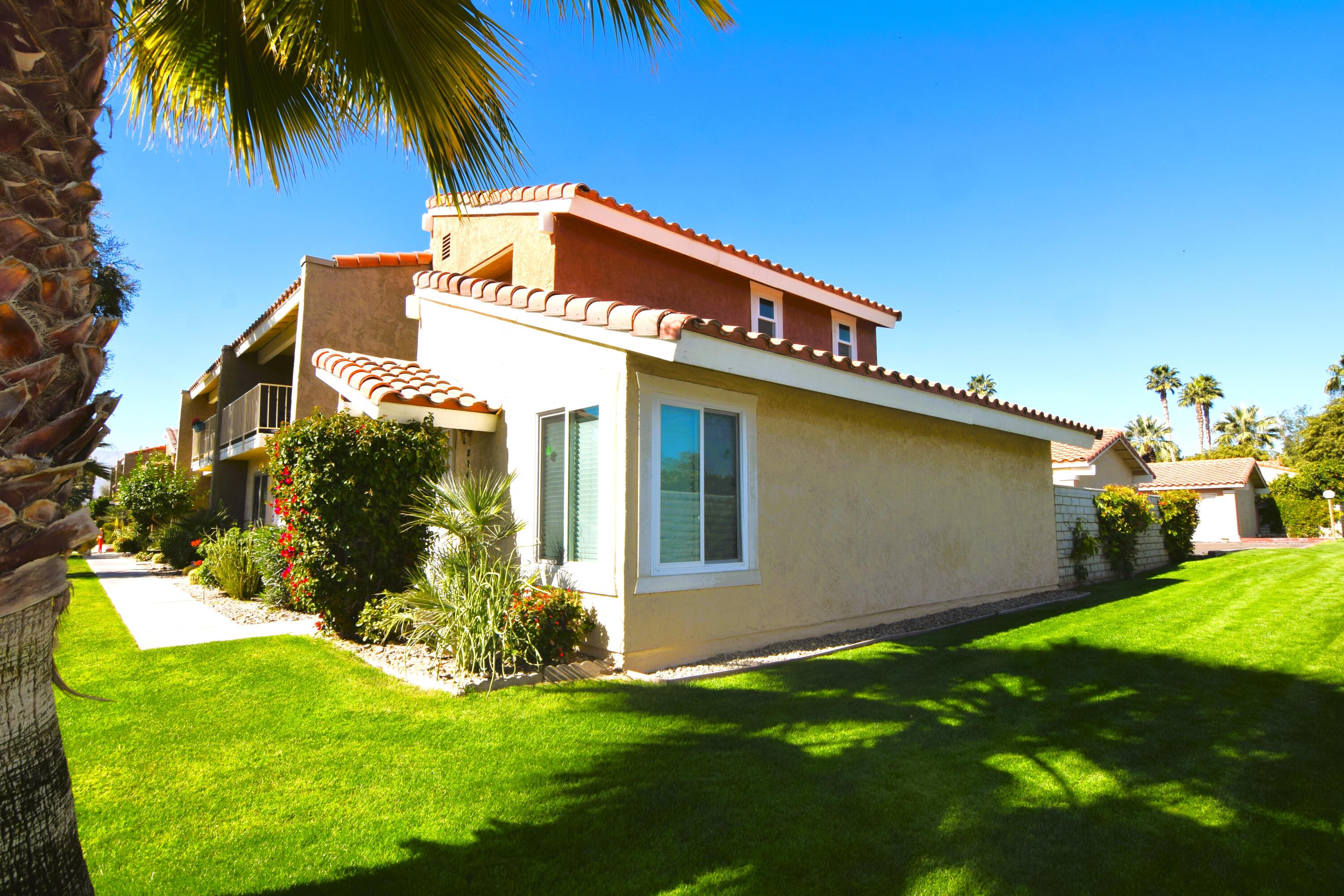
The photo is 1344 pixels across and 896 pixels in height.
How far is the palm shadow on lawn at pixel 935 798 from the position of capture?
11.3 ft

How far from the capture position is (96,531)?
7.88ft

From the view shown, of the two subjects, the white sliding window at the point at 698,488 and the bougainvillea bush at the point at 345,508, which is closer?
the white sliding window at the point at 698,488

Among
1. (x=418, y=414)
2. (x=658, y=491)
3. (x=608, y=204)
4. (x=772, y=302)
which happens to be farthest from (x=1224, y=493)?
(x=418, y=414)

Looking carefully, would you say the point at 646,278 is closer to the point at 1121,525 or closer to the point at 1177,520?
the point at 1121,525

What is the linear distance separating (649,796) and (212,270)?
11682mm

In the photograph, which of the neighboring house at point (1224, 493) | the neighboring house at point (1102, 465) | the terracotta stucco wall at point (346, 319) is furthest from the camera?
the neighboring house at point (1224, 493)

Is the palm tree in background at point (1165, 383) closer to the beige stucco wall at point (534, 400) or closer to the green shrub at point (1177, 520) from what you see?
the green shrub at point (1177, 520)

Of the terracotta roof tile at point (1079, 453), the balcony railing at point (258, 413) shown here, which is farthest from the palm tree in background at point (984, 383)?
the balcony railing at point (258, 413)

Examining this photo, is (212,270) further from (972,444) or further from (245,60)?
(972,444)

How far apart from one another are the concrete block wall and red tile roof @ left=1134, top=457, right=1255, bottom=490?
23.7m

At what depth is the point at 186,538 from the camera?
17.5 metres

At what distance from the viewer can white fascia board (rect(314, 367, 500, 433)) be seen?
29.3 feet

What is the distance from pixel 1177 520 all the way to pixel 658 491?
1810 cm

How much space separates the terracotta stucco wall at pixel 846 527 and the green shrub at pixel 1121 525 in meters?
4.00
